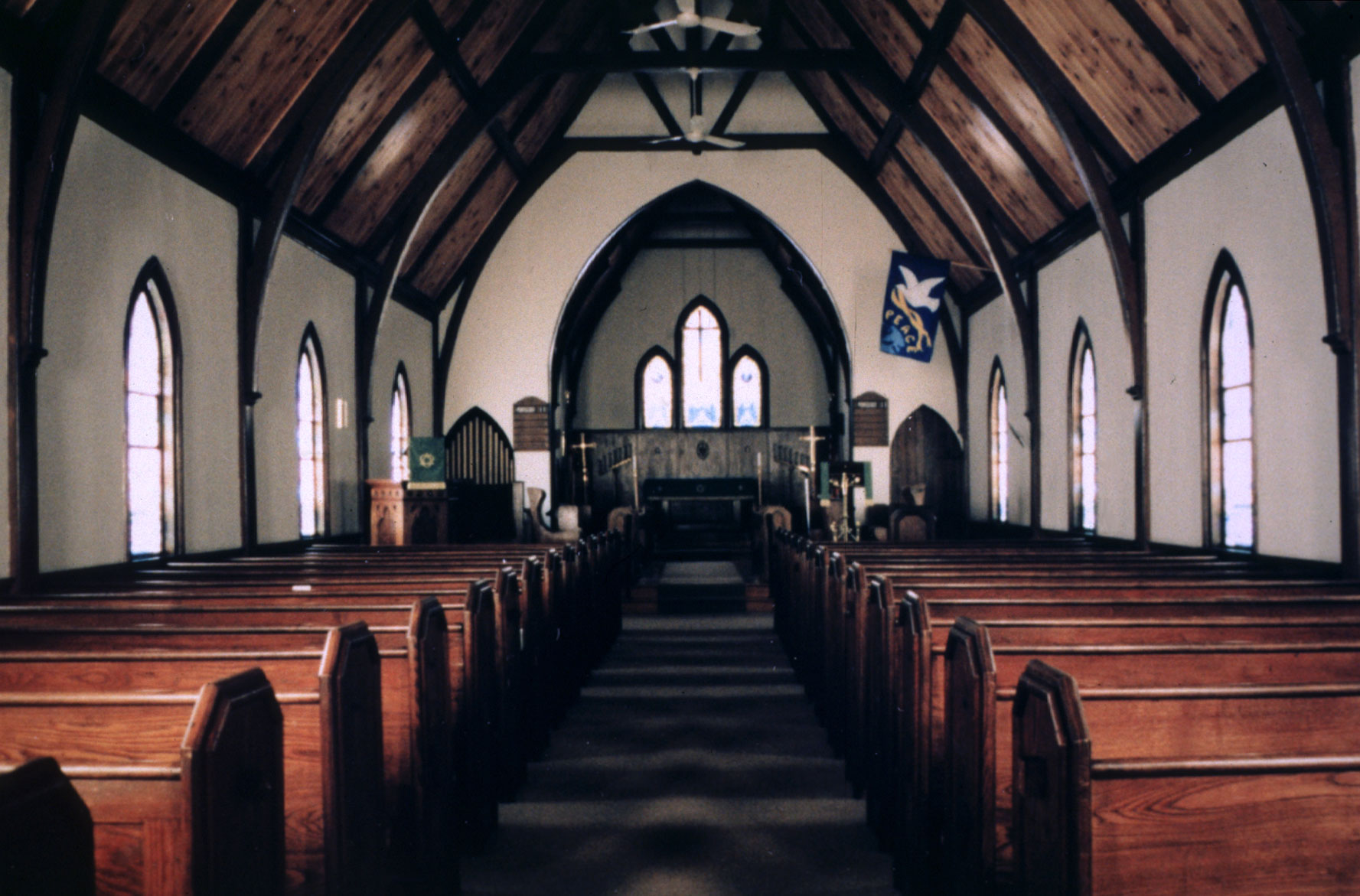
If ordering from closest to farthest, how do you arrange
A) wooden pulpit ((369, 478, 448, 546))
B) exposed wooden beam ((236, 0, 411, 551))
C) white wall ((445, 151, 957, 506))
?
exposed wooden beam ((236, 0, 411, 551)) → wooden pulpit ((369, 478, 448, 546)) → white wall ((445, 151, 957, 506))

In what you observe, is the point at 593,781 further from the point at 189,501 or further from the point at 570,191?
the point at 570,191

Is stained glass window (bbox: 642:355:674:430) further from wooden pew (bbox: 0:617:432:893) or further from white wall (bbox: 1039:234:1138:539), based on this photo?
wooden pew (bbox: 0:617:432:893)

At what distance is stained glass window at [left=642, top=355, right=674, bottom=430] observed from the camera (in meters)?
Answer: 18.1

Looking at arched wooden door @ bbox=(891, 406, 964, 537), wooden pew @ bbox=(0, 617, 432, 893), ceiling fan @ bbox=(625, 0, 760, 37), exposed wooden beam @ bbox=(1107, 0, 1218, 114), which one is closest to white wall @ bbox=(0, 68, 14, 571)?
wooden pew @ bbox=(0, 617, 432, 893)

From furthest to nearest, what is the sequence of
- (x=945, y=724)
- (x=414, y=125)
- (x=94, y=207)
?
(x=414, y=125) < (x=94, y=207) < (x=945, y=724)

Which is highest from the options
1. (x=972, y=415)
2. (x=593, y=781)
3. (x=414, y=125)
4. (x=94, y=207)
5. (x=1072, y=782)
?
(x=414, y=125)

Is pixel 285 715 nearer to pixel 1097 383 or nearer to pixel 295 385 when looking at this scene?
pixel 295 385

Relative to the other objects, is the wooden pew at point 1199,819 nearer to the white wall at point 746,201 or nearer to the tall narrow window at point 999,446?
the tall narrow window at point 999,446

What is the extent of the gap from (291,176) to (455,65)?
7.22 ft

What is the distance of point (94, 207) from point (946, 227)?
8.95 metres

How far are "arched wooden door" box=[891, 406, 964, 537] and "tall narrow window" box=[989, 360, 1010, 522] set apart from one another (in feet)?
2.95

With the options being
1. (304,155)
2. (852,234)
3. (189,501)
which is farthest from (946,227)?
(189,501)

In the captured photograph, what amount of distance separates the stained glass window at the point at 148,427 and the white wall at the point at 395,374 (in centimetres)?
418

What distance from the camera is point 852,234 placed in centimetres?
1327
